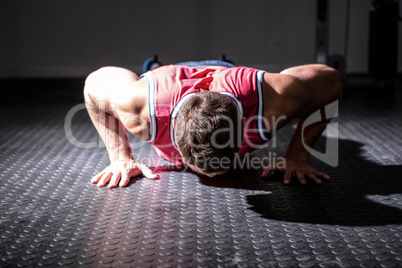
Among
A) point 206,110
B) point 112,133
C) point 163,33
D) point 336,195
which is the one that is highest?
point 163,33

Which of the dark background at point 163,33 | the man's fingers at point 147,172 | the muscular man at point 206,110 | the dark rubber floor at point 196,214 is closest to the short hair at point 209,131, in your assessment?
the muscular man at point 206,110

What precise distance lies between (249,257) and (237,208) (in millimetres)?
236

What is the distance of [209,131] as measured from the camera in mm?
914

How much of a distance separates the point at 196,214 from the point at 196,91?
323 millimetres

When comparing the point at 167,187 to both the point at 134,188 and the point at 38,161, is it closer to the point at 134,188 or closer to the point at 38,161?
the point at 134,188

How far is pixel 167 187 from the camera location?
1.19 m

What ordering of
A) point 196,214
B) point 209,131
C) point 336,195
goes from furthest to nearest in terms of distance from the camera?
point 336,195, point 196,214, point 209,131

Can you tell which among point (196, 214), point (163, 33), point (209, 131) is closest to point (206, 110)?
point (209, 131)

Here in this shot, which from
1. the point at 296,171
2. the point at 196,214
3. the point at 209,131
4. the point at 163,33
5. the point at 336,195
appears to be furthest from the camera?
the point at 163,33

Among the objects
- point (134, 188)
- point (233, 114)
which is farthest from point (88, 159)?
point (233, 114)

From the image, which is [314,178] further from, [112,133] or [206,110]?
[112,133]

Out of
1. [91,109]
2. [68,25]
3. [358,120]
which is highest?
[68,25]

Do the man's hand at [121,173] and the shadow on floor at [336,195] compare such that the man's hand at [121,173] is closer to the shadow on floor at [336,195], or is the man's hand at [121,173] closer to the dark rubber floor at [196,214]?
the dark rubber floor at [196,214]

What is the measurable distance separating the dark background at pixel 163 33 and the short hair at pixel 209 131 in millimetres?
2209
